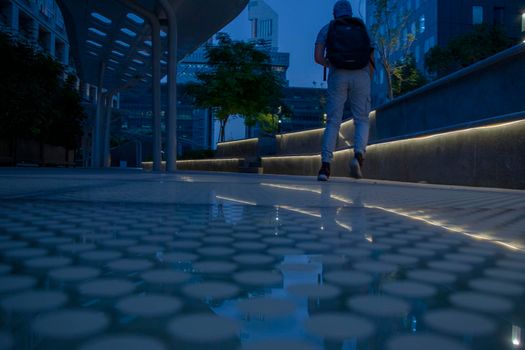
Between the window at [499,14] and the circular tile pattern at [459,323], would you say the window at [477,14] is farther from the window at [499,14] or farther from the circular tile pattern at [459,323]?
the circular tile pattern at [459,323]

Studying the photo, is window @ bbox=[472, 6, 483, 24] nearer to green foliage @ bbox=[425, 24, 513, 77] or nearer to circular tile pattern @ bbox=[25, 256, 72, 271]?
green foliage @ bbox=[425, 24, 513, 77]

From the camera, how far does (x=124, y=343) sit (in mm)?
409

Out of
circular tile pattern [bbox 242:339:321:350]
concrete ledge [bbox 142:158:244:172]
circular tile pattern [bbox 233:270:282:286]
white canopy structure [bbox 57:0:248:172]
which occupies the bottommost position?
circular tile pattern [bbox 233:270:282:286]

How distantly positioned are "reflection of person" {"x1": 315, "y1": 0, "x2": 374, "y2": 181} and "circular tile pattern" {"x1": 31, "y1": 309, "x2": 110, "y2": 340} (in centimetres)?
418

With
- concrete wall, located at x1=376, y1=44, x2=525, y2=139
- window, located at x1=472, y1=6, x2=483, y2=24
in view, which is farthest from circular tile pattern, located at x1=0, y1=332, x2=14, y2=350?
window, located at x1=472, y1=6, x2=483, y2=24

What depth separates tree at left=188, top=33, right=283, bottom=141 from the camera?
683 inches

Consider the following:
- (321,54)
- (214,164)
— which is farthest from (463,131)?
(214,164)

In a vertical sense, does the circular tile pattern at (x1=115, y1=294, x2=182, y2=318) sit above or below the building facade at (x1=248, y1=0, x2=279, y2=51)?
below

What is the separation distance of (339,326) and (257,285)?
0.21 meters

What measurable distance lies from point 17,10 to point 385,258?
84.5 feet

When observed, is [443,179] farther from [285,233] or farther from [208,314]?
[208,314]

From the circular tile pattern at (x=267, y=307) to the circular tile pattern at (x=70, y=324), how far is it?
0.19 m

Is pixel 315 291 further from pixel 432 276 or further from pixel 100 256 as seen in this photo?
pixel 100 256

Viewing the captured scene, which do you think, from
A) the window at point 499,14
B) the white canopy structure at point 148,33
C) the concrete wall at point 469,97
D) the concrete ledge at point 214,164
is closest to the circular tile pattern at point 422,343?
the concrete wall at point 469,97
